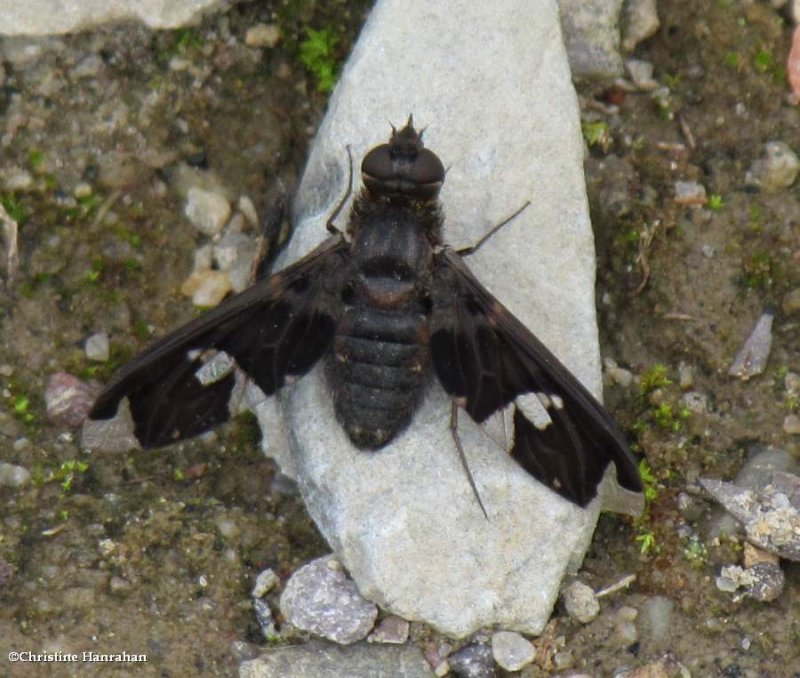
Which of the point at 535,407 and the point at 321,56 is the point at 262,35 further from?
the point at 535,407

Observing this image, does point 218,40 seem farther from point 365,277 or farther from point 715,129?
point 715,129

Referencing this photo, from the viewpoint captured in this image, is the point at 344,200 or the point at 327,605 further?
the point at 344,200

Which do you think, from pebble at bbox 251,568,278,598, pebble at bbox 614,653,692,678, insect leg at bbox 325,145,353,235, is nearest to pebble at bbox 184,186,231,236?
insect leg at bbox 325,145,353,235

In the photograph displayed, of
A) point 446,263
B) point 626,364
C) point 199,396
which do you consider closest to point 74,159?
point 199,396

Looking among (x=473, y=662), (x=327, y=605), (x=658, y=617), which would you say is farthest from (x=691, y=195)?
(x=327, y=605)

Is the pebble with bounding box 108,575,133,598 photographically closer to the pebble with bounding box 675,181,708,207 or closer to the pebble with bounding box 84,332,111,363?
the pebble with bounding box 84,332,111,363
